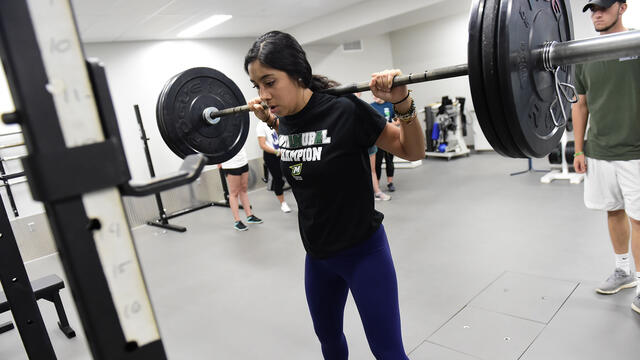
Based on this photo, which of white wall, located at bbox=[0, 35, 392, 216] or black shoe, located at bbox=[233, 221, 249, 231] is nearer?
black shoe, located at bbox=[233, 221, 249, 231]

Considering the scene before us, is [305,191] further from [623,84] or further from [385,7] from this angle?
[385,7]

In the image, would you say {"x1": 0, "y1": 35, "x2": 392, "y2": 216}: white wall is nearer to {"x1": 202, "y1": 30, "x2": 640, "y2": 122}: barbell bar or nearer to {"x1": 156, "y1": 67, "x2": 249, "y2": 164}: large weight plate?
{"x1": 156, "y1": 67, "x2": 249, "y2": 164}: large weight plate

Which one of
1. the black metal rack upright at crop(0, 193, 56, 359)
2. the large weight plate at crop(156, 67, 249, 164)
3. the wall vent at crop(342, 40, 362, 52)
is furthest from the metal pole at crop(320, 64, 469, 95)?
the wall vent at crop(342, 40, 362, 52)

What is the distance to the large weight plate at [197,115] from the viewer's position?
6.38 feet

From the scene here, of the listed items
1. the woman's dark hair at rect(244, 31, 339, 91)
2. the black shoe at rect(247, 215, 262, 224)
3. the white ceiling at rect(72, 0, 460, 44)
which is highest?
the white ceiling at rect(72, 0, 460, 44)

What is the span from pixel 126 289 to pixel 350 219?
820 mm

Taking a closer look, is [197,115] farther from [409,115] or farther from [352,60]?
[352,60]

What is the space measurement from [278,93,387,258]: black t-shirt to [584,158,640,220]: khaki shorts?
1.47m

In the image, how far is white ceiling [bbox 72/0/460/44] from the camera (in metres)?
4.34

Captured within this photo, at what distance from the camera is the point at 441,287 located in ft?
8.40

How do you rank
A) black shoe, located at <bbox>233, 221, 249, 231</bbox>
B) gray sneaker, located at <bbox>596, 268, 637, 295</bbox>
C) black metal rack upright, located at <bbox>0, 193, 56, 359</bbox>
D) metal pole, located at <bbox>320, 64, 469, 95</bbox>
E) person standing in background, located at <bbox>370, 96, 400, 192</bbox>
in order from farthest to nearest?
person standing in background, located at <bbox>370, 96, 400, 192</bbox> < black shoe, located at <bbox>233, 221, 249, 231</bbox> < gray sneaker, located at <bbox>596, 268, 637, 295</bbox> < black metal rack upright, located at <bbox>0, 193, 56, 359</bbox> < metal pole, located at <bbox>320, 64, 469, 95</bbox>

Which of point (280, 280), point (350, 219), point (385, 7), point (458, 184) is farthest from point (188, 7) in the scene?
point (350, 219)

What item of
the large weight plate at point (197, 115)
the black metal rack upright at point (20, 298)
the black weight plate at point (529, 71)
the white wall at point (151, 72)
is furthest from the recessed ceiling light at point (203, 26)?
the black weight plate at point (529, 71)

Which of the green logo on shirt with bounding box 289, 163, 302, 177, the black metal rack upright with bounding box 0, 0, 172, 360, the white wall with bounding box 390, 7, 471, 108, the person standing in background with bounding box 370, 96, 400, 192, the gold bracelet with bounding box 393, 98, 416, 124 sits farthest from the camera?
the white wall with bounding box 390, 7, 471, 108
